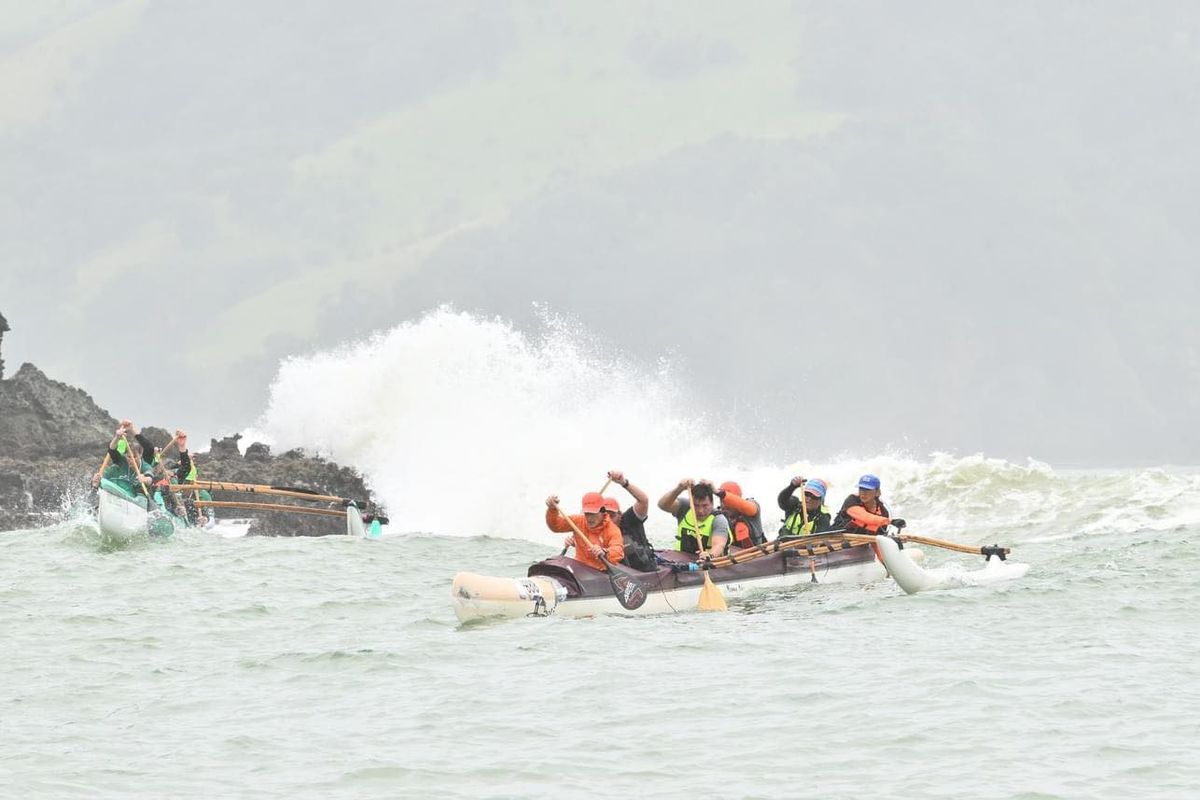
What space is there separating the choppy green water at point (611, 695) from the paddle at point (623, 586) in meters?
0.35

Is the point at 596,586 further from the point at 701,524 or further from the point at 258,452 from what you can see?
the point at 258,452

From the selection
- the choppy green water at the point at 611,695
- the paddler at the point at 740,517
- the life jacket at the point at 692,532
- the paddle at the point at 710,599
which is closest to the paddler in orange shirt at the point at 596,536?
the choppy green water at the point at 611,695

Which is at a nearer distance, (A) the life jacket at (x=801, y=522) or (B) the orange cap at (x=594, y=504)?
(B) the orange cap at (x=594, y=504)

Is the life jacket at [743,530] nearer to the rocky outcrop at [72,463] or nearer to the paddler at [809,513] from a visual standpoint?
Answer: the paddler at [809,513]

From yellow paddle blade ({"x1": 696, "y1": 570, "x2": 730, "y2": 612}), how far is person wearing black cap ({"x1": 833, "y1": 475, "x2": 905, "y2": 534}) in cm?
335

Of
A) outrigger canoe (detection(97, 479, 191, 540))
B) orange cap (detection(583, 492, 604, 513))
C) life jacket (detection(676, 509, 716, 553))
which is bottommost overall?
life jacket (detection(676, 509, 716, 553))

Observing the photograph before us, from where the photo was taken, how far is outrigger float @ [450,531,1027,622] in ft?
56.1

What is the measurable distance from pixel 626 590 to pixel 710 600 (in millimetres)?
1320

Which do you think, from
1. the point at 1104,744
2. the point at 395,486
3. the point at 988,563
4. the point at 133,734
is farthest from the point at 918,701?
the point at 395,486

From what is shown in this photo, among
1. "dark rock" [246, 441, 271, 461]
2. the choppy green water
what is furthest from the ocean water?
"dark rock" [246, 441, 271, 461]

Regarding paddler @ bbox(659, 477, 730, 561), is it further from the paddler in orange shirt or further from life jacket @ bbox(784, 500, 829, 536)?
life jacket @ bbox(784, 500, 829, 536)

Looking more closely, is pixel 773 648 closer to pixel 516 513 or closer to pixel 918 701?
pixel 918 701

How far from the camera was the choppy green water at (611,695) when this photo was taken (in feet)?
35.6

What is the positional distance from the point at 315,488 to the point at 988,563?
25921 mm
